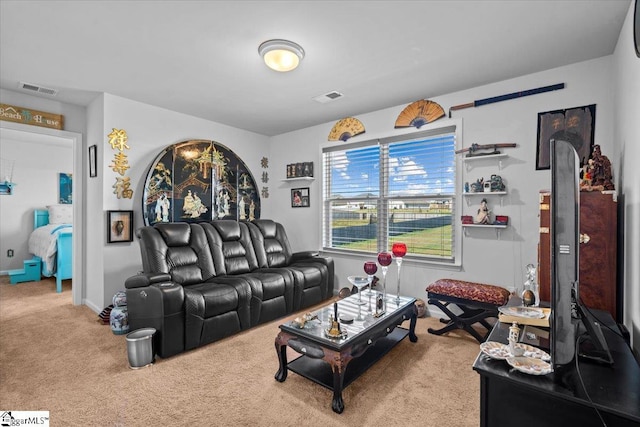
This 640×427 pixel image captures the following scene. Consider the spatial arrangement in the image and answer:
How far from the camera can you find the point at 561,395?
981 millimetres

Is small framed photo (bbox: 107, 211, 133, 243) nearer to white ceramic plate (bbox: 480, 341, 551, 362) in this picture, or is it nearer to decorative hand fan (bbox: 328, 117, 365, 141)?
decorative hand fan (bbox: 328, 117, 365, 141)

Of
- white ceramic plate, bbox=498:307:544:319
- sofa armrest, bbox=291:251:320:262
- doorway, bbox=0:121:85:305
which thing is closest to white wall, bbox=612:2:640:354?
white ceramic plate, bbox=498:307:544:319

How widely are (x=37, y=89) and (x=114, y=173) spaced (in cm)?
116

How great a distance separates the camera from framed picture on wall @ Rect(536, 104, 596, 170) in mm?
2754

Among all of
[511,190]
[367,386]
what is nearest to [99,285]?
[367,386]

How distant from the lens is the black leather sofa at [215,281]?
2703 millimetres

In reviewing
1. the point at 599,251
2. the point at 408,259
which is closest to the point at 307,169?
the point at 408,259

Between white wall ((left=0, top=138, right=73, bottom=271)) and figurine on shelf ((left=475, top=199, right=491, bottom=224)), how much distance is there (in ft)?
24.0

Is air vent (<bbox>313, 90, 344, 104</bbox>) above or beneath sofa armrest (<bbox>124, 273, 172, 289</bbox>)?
above

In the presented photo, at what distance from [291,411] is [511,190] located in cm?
286

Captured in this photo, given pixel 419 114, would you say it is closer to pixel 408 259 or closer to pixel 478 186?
pixel 478 186

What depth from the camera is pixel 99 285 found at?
12.0ft

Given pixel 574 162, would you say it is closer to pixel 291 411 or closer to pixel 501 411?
pixel 501 411

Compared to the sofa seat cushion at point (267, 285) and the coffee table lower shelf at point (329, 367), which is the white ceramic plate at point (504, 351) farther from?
the sofa seat cushion at point (267, 285)
